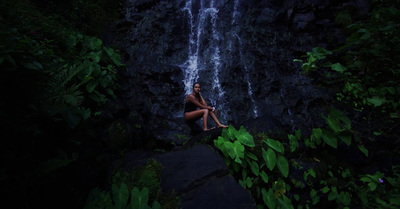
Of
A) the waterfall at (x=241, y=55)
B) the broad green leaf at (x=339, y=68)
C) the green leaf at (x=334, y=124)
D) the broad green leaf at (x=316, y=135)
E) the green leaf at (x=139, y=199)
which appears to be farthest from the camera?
the waterfall at (x=241, y=55)

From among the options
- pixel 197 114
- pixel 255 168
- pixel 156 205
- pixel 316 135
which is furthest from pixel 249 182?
pixel 197 114

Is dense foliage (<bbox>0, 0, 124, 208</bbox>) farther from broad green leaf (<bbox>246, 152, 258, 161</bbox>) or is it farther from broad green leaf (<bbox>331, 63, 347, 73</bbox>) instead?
broad green leaf (<bbox>331, 63, 347, 73</bbox>)

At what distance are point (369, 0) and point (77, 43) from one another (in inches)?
476

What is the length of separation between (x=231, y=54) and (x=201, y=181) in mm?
8193

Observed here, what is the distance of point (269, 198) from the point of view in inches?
102

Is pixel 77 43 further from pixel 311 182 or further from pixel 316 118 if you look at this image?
pixel 316 118

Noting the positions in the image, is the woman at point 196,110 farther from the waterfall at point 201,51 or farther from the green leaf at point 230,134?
the waterfall at point 201,51

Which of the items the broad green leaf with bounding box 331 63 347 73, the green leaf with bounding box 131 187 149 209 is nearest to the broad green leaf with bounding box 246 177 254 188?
the green leaf with bounding box 131 187 149 209

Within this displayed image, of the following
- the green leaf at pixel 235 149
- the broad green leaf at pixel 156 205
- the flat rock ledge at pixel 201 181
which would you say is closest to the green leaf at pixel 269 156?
the green leaf at pixel 235 149

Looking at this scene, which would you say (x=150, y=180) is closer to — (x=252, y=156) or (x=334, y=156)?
(x=252, y=156)

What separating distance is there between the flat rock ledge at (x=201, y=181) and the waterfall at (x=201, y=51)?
5.64 meters

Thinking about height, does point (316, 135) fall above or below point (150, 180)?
below

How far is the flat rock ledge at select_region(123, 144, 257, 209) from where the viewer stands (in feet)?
6.95

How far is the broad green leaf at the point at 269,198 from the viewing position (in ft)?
8.24
